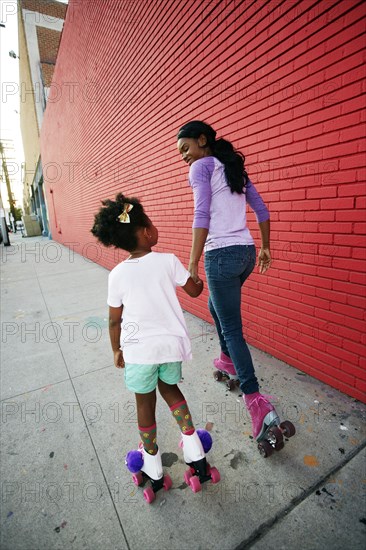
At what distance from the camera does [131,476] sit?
1613 millimetres

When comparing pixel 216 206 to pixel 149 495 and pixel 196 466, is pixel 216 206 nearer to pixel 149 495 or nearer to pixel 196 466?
pixel 196 466

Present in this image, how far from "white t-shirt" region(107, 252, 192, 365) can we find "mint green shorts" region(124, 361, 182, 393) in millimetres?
43

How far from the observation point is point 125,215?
1.36 meters

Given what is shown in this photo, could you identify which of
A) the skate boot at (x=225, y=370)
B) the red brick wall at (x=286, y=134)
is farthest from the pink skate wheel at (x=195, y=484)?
the red brick wall at (x=286, y=134)

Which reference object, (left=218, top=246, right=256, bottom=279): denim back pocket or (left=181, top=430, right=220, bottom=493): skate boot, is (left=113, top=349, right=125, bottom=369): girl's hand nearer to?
(left=181, top=430, right=220, bottom=493): skate boot

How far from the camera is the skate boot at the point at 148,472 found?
1.48 m

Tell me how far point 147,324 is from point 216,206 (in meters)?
0.84

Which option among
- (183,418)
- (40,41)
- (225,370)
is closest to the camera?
(183,418)

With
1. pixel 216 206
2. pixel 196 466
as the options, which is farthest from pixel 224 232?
pixel 196 466

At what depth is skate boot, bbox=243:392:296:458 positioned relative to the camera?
5.32 feet

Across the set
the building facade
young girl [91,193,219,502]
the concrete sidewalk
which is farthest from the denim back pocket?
the building facade

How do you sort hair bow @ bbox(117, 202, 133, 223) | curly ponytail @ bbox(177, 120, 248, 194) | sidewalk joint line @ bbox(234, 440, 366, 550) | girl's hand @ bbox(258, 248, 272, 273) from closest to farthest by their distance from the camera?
sidewalk joint line @ bbox(234, 440, 366, 550) → hair bow @ bbox(117, 202, 133, 223) → curly ponytail @ bbox(177, 120, 248, 194) → girl's hand @ bbox(258, 248, 272, 273)

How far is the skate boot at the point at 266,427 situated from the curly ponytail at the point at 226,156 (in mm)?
1328

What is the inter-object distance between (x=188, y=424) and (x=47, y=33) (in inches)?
1006
